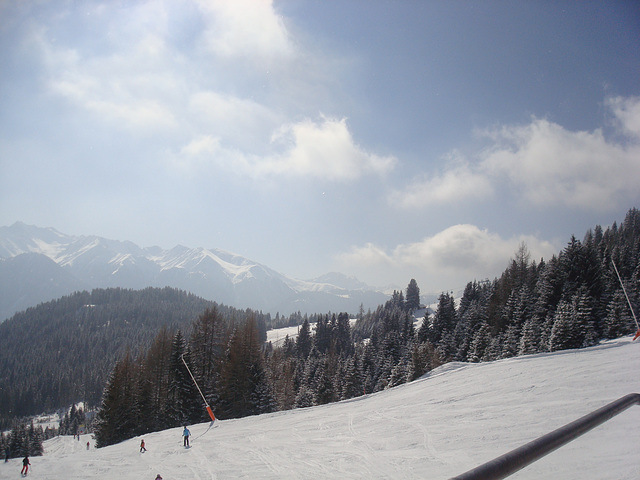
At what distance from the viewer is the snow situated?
20.2 feet

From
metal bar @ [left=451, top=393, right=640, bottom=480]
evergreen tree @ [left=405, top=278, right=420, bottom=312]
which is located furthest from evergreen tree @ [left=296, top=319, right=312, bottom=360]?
metal bar @ [left=451, top=393, right=640, bottom=480]

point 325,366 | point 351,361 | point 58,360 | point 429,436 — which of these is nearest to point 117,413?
point 325,366

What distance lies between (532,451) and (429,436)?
47.2 feet

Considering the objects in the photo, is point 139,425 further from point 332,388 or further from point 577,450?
point 577,450

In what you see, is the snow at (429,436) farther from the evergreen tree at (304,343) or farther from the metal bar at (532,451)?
the evergreen tree at (304,343)

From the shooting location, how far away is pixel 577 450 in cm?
562

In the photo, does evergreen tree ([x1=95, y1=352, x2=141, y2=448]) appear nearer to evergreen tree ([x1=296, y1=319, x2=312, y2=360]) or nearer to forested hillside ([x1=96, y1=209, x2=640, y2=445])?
forested hillside ([x1=96, y1=209, x2=640, y2=445])

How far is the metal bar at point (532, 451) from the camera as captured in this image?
4.64 feet

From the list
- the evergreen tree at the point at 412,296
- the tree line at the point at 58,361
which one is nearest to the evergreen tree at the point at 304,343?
the tree line at the point at 58,361

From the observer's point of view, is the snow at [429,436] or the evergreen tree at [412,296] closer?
the snow at [429,436]

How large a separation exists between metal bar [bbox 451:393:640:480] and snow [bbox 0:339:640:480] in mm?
3166

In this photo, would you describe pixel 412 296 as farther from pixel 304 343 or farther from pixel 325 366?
pixel 325 366

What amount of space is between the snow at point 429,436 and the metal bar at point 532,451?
10.4ft

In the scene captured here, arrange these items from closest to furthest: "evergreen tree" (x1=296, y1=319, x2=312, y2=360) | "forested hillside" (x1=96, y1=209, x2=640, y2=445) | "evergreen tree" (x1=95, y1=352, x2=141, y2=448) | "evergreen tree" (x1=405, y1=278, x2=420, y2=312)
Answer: "forested hillside" (x1=96, y1=209, x2=640, y2=445), "evergreen tree" (x1=95, y1=352, x2=141, y2=448), "evergreen tree" (x1=296, y1=319, x2=312, y2=360), "evergreen tree" (x1=405, y1=278, x2=420, y2=312)
